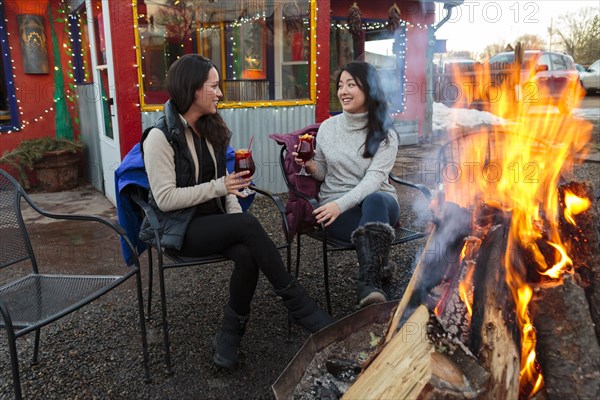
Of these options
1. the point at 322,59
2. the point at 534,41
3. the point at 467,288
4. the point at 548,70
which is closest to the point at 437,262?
the point at 467,288

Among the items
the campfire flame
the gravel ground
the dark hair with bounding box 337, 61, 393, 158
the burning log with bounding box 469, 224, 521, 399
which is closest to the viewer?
the burning log with bounding box 469, 224, 521, 399

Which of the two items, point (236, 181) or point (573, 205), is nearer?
point (573, 205)

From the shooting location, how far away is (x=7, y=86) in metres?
6.30

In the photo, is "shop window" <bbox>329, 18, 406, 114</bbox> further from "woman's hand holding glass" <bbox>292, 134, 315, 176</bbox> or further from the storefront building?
"woman's hand holding glass" <bbox>292, 134, 315, 176</bbox>

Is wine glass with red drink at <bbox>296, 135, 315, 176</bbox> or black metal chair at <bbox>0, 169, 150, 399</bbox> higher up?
wine glass with red drink at <bbox>296, 135, 315, 176</bbox>

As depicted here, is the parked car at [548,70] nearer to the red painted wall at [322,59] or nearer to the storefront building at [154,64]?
the storefront building at [154,64]

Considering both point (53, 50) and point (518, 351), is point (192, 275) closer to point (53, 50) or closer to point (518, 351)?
point (518, 351)

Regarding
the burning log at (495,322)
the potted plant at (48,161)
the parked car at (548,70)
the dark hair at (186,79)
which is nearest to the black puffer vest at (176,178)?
the dark hair at (186,79)

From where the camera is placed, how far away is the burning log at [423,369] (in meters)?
1.56

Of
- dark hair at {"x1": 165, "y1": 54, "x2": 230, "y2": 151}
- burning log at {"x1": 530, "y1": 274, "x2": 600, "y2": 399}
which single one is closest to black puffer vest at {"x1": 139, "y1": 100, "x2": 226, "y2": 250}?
dark hair at {"x1": 165, "y1": 54, "x2": 230, "y2": 151}

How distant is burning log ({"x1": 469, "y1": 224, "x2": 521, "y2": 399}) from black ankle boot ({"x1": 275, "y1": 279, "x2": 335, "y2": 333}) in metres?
0.84

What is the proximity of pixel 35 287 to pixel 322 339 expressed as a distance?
1.39 m

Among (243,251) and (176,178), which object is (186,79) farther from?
(243,251)

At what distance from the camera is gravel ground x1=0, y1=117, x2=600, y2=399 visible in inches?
94.3
